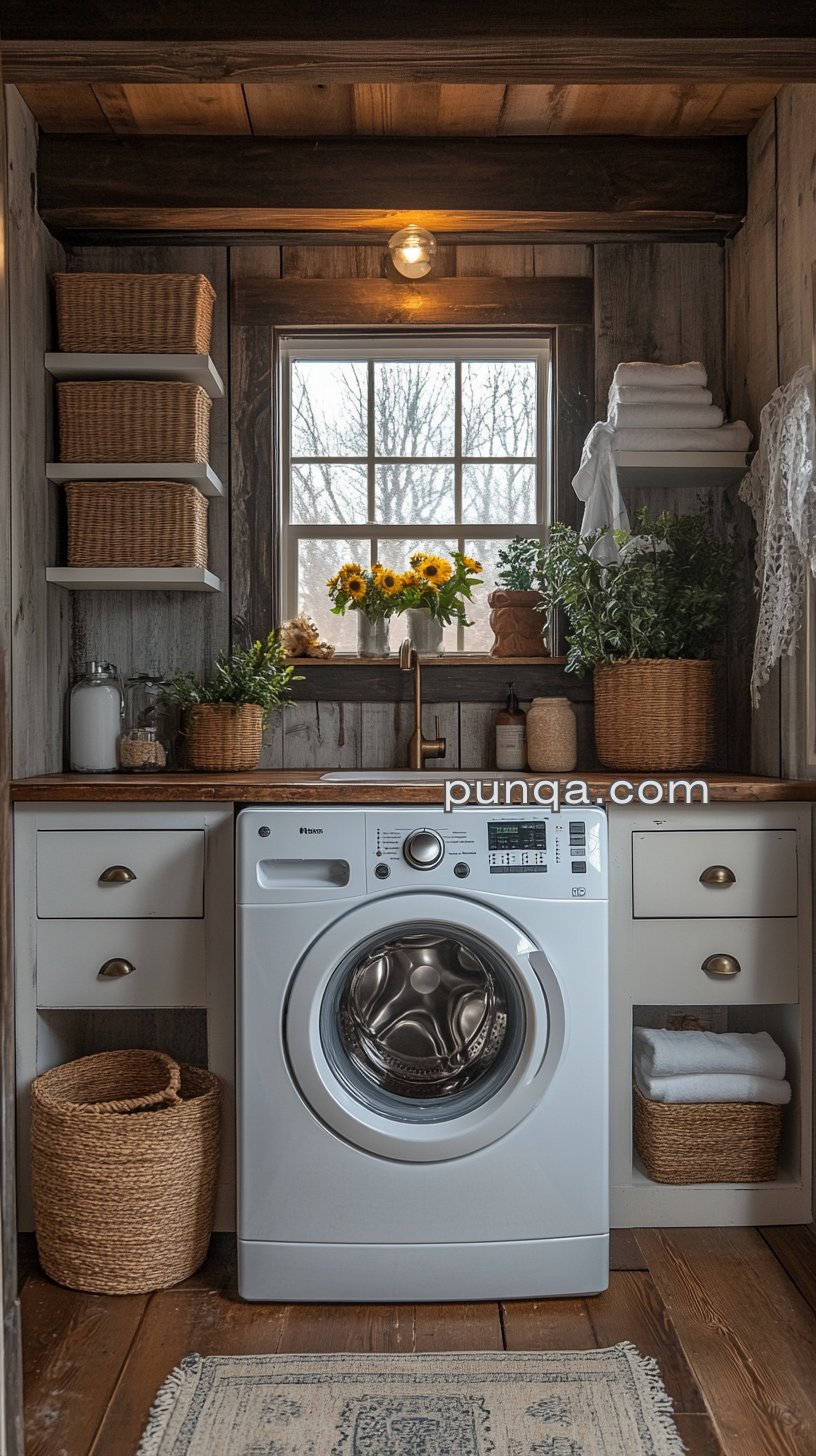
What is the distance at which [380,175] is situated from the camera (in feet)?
8.61

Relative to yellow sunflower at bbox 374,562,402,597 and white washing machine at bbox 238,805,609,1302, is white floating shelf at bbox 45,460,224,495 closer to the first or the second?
yellow sunflower at bbox 374,562,402,597

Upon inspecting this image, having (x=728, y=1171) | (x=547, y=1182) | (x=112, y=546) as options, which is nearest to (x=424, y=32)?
(x=112, y=546)

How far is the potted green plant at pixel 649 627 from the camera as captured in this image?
2496 millimetres

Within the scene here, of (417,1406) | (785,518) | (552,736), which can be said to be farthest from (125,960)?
(785,518)

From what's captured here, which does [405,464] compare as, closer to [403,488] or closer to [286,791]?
[403,488]

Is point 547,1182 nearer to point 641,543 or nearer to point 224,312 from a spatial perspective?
point 641,543

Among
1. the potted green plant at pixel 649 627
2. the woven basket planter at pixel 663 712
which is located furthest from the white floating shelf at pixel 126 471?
the woven basket planter at pixel 663 712

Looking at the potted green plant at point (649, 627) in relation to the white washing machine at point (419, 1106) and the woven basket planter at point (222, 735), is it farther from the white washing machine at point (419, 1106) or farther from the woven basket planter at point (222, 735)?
the woven basket planter at point (222, 735)

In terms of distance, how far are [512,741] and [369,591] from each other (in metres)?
0.52

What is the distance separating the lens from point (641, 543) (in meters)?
2.61

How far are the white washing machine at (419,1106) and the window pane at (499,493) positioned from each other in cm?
115

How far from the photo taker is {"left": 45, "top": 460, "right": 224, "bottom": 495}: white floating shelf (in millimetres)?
2559

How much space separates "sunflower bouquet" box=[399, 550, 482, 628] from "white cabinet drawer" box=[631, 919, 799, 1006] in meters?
0.96

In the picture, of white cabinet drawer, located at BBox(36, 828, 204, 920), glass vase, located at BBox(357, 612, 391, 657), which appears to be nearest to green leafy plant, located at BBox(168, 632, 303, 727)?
glass vase, located at BBox(357, 612, 391, 657)
